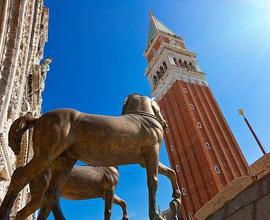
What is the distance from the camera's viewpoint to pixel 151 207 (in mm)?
3068

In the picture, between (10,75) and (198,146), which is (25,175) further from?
(198,146)

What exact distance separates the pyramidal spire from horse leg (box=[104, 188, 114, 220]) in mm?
49424

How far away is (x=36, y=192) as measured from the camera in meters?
3.03

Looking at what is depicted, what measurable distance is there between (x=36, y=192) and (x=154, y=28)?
52267 mm

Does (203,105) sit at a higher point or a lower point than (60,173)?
higher

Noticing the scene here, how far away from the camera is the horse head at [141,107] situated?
370 cm

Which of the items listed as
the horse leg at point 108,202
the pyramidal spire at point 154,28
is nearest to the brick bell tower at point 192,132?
the pyramidal spire at point 154,28

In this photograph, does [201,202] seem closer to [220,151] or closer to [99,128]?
[220,151]

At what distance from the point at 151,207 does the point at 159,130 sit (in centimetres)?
84

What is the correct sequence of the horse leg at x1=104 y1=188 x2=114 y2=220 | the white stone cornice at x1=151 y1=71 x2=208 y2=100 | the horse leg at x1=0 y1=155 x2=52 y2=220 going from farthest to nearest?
the white stone cornice at x1=151 y1=71 x2=208 y2=100, the horse leg at x1=104 y1=188 x2=114 y2=220, the horse leg at x1=0 y1=155 x2=52 y2=220

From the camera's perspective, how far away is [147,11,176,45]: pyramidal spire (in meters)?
52.1

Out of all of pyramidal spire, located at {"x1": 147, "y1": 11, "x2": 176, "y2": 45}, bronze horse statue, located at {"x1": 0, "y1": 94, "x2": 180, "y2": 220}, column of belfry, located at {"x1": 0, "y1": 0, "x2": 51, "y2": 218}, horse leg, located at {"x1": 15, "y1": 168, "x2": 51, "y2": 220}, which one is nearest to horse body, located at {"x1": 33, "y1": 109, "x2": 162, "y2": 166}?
bronze horse statue, located at {"x1": 0, "y1": 94, "x2": 180, "y2": 220}

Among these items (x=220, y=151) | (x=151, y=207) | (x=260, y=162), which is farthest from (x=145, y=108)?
(x=220, y=151)

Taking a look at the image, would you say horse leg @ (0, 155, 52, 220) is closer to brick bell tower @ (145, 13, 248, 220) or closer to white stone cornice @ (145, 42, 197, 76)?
brick bell tower @ (145, 13, 248, 220)
